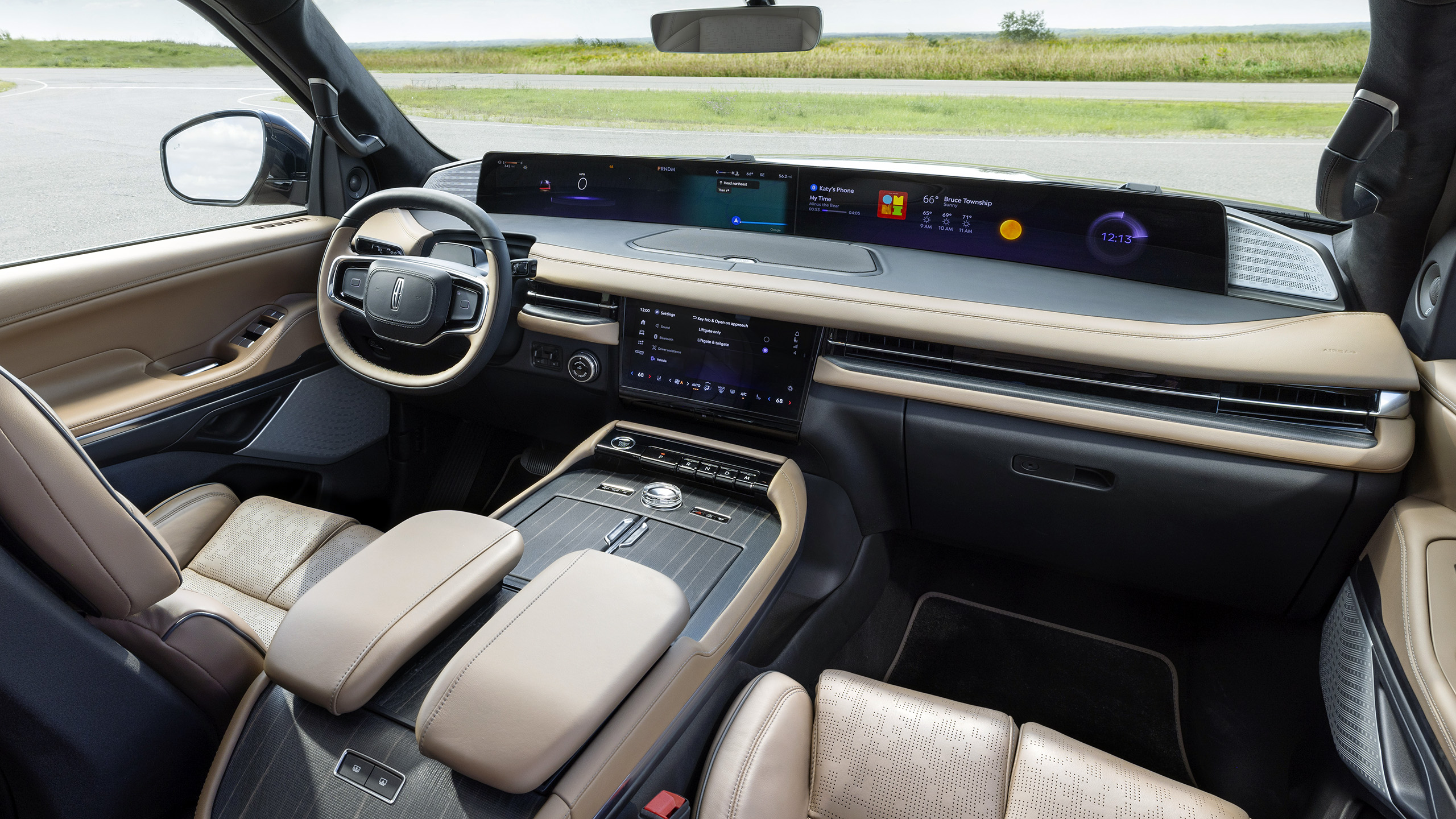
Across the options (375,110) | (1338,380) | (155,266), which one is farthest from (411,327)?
(1338,380)

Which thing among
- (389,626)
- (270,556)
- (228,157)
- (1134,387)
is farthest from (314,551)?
(1134,387)

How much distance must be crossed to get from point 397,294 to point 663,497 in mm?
853

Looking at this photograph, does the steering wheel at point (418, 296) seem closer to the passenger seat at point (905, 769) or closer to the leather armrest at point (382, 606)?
the leather armrest at point (382, 606)

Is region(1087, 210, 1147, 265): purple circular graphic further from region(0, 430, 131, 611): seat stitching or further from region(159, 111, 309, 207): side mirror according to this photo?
region(159, 111, 309, 207): side mirror

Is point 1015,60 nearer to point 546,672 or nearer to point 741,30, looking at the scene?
point 741,30

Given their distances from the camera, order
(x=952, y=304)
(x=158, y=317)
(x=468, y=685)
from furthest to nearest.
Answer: (x=158, y=317) → (x=952, y=304) → (x=468, y=685)

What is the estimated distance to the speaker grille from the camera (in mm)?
1238

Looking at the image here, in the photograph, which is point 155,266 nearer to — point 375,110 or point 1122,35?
point 375,110

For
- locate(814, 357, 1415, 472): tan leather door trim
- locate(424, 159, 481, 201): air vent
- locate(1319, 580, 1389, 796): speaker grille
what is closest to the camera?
locate(1319, 580, 1389, 796): speaker grille

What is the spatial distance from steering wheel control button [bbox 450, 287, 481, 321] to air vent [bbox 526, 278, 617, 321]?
6.9 inches

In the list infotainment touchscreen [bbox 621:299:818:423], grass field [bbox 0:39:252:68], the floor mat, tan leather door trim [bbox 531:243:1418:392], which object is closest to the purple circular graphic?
tan leather door trim [bbox 531:243:1418:392]

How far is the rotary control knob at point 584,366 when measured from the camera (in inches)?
82.7

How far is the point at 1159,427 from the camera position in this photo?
1.54m

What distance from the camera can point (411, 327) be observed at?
6.46 ft
